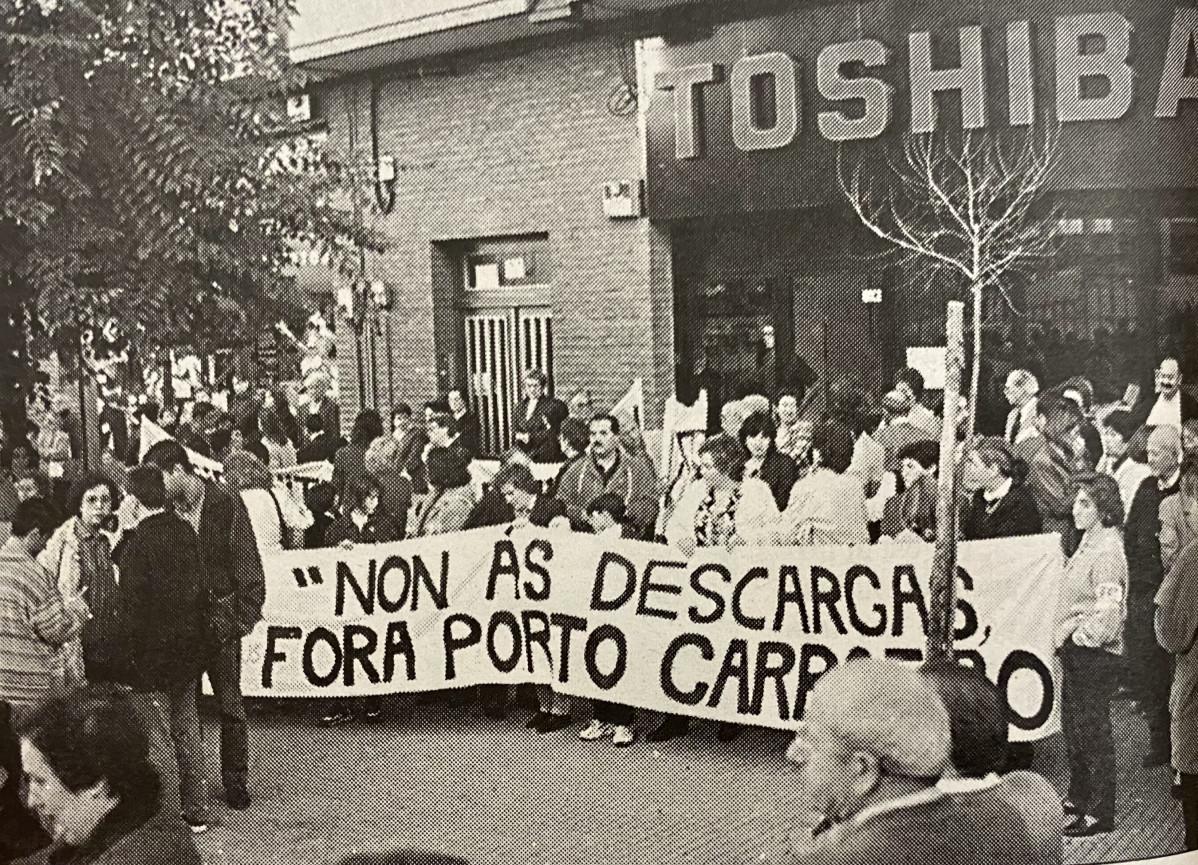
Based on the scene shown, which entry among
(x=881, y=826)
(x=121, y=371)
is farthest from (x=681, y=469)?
(x=121, y=371)

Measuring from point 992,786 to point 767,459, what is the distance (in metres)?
1.04

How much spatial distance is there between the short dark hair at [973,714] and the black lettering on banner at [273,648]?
167cm

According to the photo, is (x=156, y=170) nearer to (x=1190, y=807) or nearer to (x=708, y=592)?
(x=708, y=592)

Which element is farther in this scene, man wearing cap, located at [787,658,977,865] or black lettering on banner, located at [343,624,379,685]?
black lettering on banner, located at [343,624,379,685]

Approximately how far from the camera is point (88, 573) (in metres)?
3.61

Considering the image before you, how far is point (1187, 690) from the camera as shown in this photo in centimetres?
371

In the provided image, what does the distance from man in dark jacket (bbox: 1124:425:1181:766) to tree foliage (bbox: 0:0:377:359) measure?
2.21 metres

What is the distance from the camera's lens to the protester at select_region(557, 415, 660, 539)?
3.69 meters

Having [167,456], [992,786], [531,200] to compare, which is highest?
[531,200]

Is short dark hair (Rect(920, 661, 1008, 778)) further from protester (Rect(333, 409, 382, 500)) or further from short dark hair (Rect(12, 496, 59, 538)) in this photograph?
short dark hair (Rect(12, 496, 59, 538))

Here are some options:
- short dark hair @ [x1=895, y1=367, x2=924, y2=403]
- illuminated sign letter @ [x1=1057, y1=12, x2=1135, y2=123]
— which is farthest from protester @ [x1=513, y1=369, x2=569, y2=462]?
illuminated sign letter @ [x1=1057, y1=12, x2=1135, y2=123]

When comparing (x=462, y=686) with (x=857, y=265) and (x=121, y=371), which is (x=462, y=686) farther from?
(x=857, y=265)

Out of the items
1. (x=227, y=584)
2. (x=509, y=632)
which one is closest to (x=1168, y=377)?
(x=509, y=632)

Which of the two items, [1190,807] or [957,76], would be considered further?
[1190,807]
